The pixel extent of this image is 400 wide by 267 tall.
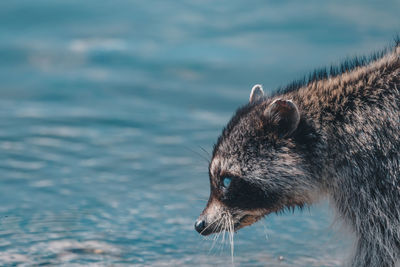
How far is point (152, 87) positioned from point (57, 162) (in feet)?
6.85

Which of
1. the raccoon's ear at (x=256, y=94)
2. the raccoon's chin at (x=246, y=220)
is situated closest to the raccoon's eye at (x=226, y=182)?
the raccoon's chin at (x=246, y=220)

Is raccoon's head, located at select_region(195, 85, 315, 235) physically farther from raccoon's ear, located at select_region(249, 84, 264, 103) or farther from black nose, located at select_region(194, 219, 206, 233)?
raccoon's ear, located at select_region(249, 84, 264, 103)

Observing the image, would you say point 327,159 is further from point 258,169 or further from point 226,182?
point 226,182

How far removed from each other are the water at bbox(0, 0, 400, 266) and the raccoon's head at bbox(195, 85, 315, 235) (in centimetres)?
62

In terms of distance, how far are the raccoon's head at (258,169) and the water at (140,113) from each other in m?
0.62

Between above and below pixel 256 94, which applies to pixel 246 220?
below

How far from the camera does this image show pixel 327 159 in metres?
6.07

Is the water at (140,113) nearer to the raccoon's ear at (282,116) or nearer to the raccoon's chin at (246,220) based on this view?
the raccoon's chin at (246,220)

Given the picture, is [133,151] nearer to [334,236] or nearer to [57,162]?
[57,162]

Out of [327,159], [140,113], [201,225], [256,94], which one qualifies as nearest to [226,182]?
[201,225]

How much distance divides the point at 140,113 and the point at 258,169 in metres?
3.97

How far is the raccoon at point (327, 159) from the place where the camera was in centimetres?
595

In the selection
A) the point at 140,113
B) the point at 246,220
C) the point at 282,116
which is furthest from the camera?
the point at 140,113

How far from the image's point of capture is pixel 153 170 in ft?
28.6
